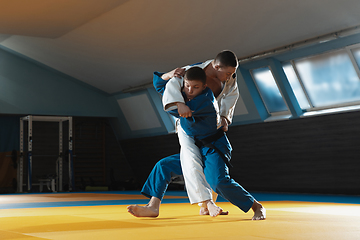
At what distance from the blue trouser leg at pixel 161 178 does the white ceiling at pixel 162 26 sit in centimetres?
303

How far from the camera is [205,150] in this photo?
105 inches

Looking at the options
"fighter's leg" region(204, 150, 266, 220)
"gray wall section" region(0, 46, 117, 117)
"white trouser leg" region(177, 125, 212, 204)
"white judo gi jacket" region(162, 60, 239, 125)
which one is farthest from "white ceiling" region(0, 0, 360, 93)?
"fighter's leg" region(204, 150, 266, 220)

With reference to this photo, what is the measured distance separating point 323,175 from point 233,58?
4.83 m

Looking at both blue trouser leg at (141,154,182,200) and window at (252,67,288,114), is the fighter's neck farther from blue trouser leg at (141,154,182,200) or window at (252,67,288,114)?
window at (252,67,288,114)

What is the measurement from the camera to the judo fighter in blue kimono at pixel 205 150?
8.17 ft

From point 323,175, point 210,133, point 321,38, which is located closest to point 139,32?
point 321,38

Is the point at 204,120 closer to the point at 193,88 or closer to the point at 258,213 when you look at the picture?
the point at 193,88

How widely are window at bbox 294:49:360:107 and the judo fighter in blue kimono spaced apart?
4.09 meters

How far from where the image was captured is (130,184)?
10094mm

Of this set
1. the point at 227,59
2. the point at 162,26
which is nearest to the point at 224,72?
the point at 227,59

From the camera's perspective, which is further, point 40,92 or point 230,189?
point 40,92

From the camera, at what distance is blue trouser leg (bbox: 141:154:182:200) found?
2668mm

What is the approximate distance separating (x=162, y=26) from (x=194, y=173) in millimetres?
4082

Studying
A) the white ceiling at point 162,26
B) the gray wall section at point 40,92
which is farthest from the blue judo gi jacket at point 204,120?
the gray wall section at point 40,92
